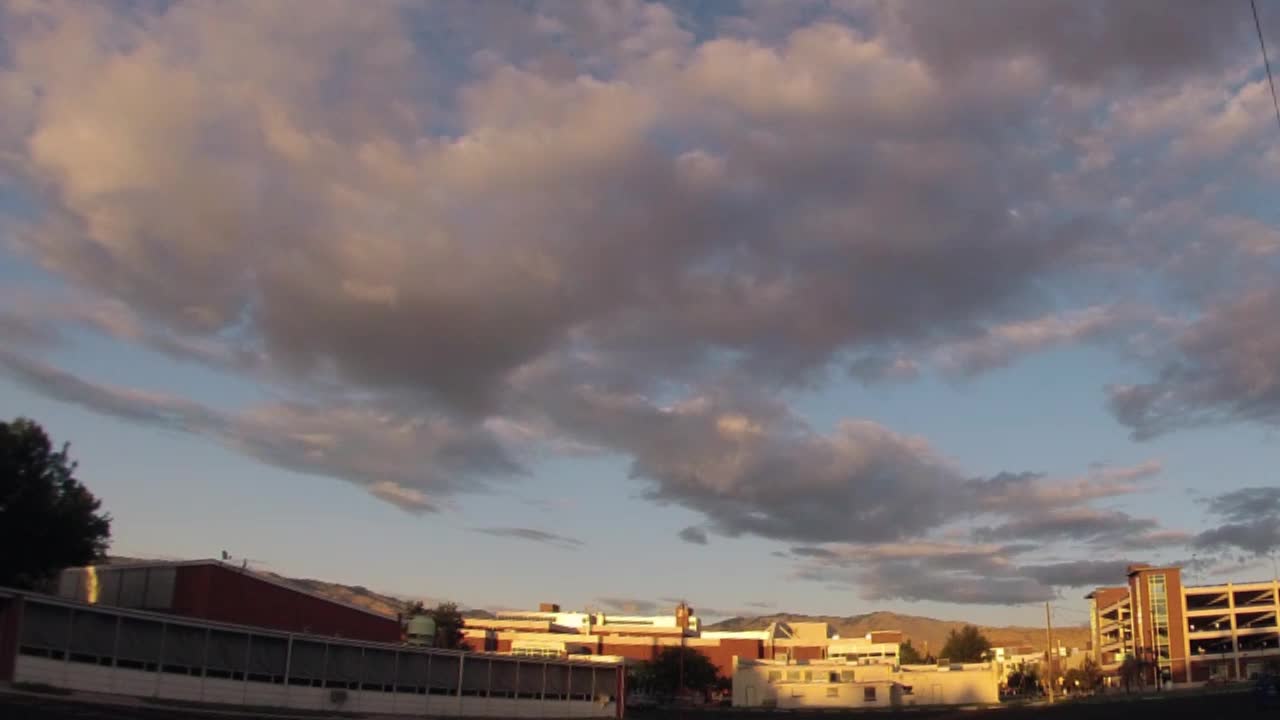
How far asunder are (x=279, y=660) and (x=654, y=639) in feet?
419

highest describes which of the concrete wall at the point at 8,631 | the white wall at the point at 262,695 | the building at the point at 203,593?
the building at the point at 203,593

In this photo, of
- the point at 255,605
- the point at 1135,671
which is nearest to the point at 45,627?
the point at 255,605

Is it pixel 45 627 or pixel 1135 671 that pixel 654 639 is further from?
pixel 45 627

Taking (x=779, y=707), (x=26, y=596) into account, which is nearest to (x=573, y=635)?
(x=779, y=707)

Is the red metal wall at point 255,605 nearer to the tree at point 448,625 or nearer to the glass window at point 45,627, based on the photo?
the glass window at point 45,627

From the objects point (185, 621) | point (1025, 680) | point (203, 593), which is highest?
point (203, 593)

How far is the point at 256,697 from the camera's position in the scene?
54438 mm

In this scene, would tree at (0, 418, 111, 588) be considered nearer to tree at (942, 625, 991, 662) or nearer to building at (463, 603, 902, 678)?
building at (463, 603, 902, 678)

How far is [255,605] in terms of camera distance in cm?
6259

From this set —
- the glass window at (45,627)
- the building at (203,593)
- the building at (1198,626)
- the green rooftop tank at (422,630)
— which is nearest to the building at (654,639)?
the building at (1198,626)

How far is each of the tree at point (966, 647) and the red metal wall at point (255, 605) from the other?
5497 inches

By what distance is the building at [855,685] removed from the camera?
423 ft

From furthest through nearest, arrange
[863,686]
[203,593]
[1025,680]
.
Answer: [1025,680] < [863,686] < [203,593]

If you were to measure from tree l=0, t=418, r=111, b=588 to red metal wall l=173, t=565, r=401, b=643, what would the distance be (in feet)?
34.7
